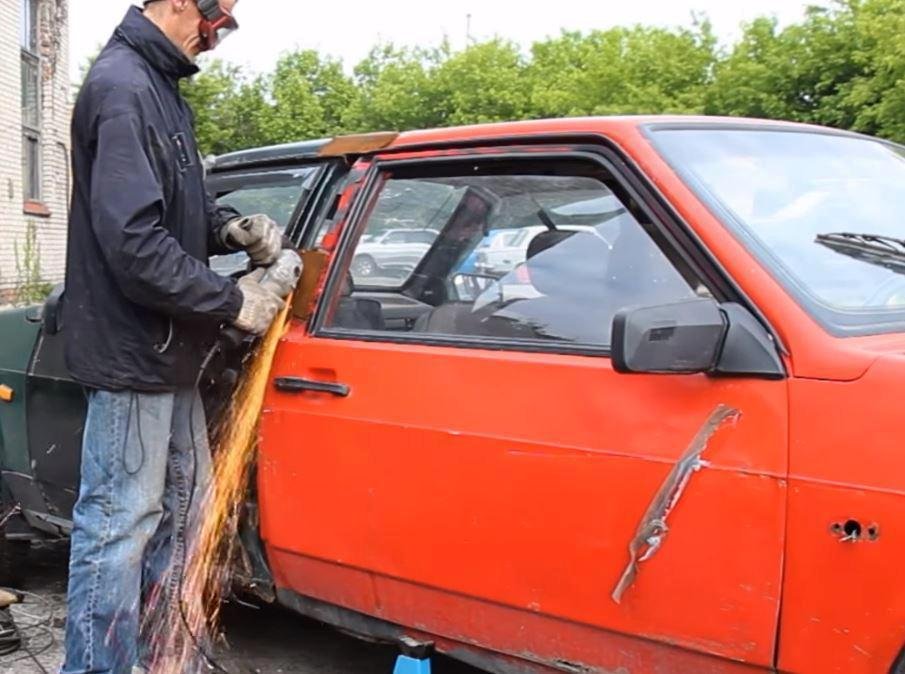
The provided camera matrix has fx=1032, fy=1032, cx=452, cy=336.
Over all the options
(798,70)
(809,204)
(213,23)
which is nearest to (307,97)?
(798,70)

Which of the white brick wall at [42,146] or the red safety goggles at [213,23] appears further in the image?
the white brick wall at [42,146]

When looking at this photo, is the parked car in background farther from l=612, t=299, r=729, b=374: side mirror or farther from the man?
the man

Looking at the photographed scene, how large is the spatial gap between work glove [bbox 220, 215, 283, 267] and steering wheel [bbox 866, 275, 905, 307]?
164cm

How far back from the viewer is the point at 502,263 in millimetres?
2824

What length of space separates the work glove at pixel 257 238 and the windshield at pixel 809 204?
1175mm

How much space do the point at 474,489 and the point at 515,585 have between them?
246 millimetres

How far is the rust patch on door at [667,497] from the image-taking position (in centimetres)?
216

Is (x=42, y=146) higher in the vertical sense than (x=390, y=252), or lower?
higher

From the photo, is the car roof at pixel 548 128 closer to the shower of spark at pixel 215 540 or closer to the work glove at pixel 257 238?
the work glove at pixel 257 238

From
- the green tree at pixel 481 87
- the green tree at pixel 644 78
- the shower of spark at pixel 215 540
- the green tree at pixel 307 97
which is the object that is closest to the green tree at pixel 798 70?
the green tree at pixel 644 78

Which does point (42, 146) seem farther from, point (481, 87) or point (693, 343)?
point (481, 87)

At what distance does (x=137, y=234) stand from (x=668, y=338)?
139 centimetres

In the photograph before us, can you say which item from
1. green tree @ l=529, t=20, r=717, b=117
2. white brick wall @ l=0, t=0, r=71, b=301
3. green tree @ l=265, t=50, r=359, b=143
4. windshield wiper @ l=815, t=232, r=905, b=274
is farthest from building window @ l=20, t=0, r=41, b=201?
green tree @ l=265, t=50, r=359, b=143

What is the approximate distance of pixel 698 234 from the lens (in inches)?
90.6
